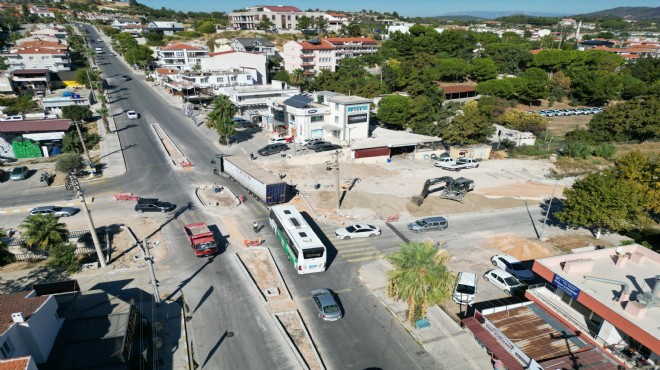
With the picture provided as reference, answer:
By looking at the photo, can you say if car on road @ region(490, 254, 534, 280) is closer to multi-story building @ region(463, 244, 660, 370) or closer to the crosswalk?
multi-story building @ region(463, 244, 660, 370)

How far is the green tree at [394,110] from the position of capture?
282 feet

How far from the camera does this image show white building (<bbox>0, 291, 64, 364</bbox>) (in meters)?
22.6

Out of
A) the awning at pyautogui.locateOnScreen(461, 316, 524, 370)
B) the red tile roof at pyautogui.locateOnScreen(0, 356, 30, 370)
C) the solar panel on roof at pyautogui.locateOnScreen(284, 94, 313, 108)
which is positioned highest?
the solar panel on roof at pyautogui.locateOnScreen(284, 94, 313, 108)

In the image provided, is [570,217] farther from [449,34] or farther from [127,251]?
[449,34]

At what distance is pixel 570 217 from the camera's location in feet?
143

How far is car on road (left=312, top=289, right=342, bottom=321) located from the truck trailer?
19.8 metres

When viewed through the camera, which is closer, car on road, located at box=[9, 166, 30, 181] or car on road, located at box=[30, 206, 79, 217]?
car on road, located at box=[30, 206, 79, 217]

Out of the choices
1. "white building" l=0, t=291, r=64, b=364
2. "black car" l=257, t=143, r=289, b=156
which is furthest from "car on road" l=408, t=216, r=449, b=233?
"white building" l=0, t=291, r=64, b=364

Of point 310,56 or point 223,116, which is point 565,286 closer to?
point 223,116

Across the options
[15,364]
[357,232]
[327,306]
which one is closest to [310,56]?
[357,232]

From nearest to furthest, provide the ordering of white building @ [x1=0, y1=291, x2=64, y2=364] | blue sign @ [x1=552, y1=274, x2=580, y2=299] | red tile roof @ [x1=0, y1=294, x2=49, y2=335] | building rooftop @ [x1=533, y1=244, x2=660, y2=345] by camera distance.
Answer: white building @ [x1=0, y1=291, x2=64, y2=364], red tile roof @ [x1=0, y1=294, x2=49, y2=335], building rooftop @ [x1=533, y1=244, x2=660, y2=345], blue sign @ [x1=552, y1=274, x2=580, y2=299]

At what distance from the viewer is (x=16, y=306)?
25359mm

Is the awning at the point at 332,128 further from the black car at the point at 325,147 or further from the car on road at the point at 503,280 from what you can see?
the car on road at the point at 503,280

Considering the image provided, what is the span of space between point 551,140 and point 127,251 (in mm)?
82193
